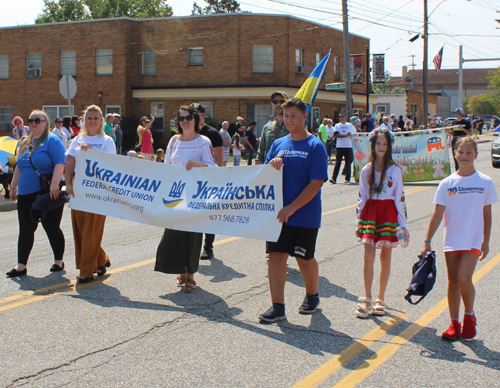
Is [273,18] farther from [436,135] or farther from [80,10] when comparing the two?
[80,10]

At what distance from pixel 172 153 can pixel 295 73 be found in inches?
1196

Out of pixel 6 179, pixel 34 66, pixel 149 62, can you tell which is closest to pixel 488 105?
pixel 149 62

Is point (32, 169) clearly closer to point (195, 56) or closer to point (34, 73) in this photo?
point (195, 56)

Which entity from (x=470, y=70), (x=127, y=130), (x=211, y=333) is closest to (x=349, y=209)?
(x=211, y=333)

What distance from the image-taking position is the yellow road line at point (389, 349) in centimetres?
389

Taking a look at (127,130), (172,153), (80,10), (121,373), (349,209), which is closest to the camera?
(121,373)

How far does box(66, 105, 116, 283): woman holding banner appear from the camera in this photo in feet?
20.6

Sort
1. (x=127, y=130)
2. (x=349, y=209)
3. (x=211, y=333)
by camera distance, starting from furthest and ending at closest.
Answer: (x=127, y=130) → (x=349, y=209) → (x=211, y=333)

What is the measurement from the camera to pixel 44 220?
6707 millimetres

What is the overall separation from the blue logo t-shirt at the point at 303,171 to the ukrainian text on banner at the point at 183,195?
93mm

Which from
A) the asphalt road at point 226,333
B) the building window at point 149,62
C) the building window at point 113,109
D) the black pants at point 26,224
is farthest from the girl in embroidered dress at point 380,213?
the building window at point 149,62

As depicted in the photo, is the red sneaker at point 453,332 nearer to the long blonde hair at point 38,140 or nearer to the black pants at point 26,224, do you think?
the black pants at point 26,224

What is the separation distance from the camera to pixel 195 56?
34.9 metres

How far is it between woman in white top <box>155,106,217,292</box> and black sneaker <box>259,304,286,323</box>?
120 cm
